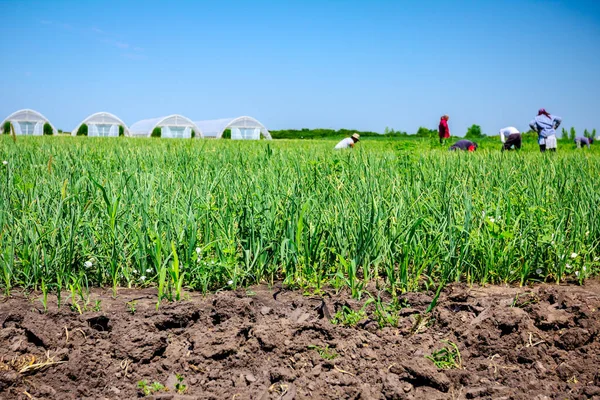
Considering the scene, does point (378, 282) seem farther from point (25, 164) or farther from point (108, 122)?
point (108, 122)

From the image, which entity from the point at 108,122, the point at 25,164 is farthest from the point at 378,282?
the point at 108,122

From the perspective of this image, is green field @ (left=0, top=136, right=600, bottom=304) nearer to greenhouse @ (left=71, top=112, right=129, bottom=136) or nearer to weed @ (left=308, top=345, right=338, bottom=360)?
weed @ (left=308, top=345, right=338, bottom=360)

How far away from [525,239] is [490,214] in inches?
14.0

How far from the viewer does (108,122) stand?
44000 millimetres

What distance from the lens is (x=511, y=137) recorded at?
556 inches

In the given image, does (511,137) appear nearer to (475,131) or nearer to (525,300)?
(525,300)

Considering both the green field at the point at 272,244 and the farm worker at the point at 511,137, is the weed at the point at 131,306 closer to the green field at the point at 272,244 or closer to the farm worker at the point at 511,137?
the green field at the point at 272,244

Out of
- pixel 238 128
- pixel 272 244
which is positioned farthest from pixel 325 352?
pixel 238 128

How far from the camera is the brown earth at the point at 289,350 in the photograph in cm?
176

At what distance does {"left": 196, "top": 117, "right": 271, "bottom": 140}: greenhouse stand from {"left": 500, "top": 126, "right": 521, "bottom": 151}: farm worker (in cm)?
3069

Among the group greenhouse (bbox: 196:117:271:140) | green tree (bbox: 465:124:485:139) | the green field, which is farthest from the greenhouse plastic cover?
the green field

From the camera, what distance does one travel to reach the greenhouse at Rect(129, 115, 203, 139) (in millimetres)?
42656

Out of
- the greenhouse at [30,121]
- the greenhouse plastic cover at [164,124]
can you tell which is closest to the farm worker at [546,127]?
the greenhouse plastic cover at [164,124]

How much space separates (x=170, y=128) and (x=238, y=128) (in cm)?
559
